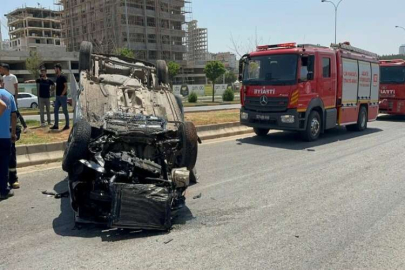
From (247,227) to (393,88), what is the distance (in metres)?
16.3

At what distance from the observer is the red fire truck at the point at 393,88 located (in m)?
17.5

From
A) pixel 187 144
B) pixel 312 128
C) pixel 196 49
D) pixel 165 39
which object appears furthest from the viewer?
pixel 196 49

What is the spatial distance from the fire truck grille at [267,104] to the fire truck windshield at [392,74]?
33.2 ft

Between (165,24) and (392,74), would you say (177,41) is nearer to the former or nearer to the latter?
(165,24)

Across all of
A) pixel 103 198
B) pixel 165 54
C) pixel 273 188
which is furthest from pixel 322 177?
pixel 165 54

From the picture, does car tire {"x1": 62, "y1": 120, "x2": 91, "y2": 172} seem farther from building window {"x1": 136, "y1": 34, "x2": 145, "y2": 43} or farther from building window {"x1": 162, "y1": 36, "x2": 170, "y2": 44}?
building window {"x1": 162, "y1": 36, "x2": 170, "y2": 44}

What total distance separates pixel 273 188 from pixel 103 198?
3.07 metres

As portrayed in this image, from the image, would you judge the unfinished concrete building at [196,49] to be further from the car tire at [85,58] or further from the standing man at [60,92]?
the car tire at [85,58]

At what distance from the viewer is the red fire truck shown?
17.5 meters

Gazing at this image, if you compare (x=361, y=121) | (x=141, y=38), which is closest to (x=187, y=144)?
(x=361, y=121)

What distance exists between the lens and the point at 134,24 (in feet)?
264

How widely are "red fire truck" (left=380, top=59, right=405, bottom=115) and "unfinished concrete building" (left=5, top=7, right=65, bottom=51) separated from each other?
9879 cm

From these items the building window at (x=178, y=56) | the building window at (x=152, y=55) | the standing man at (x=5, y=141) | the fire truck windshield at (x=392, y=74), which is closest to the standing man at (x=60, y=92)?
the standing man at (x=5, y=141)

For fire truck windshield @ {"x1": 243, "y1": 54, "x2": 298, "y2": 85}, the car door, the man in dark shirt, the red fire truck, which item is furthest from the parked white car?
the red fire truck
